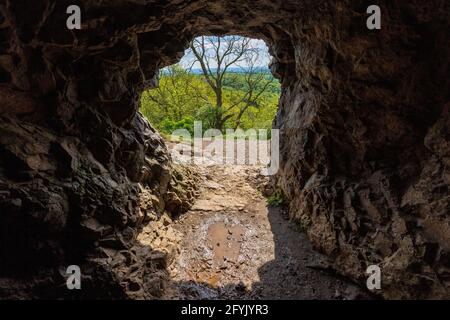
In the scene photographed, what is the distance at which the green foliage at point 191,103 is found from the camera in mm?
19875

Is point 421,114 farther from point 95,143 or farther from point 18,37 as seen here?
point 18,37

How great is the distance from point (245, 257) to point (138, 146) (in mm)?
3599

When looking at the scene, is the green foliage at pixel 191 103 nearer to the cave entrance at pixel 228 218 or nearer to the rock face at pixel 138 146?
the cave entrance at pixel 228 218

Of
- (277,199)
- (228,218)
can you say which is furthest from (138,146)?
(277,199)

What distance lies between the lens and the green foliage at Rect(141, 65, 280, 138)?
19.9 m

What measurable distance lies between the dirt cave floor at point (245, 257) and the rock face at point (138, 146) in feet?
1.65

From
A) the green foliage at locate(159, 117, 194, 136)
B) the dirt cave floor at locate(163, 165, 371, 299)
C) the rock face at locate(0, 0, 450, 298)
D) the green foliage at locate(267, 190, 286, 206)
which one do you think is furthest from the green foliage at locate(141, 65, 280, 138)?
the rock face at locate(0, 0, 450, 298)

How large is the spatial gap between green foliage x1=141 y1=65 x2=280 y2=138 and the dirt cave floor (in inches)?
417

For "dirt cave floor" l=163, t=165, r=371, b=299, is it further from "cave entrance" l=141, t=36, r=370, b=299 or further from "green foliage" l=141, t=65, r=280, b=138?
"green foliage" l=141, t=65, r=280, b=138

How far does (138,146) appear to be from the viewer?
7477 millimetres

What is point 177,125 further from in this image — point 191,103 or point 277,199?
point 277,199

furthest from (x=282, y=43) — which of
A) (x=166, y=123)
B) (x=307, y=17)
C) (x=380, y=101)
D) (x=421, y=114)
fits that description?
(x=166, y=123)

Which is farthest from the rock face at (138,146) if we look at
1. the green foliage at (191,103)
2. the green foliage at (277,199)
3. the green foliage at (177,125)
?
the green foliage at (191,103)

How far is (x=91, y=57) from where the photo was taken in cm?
597
